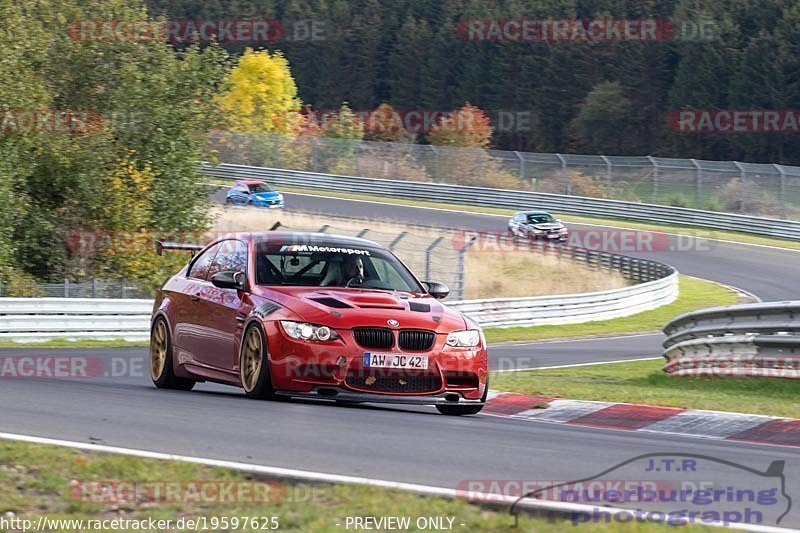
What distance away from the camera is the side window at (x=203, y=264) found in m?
11.9

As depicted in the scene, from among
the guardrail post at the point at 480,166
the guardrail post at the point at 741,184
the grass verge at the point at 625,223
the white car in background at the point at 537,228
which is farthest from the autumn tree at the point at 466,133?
the white car in background at the point at 537,228

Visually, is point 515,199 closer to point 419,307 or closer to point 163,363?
point 163,363

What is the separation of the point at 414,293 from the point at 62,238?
24290mm

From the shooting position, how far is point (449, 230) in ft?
153

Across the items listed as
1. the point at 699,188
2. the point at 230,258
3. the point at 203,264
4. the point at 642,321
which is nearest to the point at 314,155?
the point at 699,188

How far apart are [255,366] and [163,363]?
6.90 ft

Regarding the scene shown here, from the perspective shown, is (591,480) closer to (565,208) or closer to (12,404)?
(12,404)

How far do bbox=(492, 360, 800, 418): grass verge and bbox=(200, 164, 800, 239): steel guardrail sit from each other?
1250 inches

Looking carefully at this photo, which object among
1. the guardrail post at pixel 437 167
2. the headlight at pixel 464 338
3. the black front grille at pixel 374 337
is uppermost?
the black front grille at pixel 374 337

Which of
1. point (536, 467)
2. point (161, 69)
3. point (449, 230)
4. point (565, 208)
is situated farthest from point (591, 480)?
point (565, 208)

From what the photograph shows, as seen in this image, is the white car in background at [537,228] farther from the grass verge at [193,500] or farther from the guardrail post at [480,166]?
the grass verge at [193,500]

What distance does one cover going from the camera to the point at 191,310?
11.7 m

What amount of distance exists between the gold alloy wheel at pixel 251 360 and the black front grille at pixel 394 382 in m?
0.80

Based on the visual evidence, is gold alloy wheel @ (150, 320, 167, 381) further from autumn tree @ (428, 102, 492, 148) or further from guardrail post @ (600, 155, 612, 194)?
autumn tree @ (428, 102, 492, 148)
